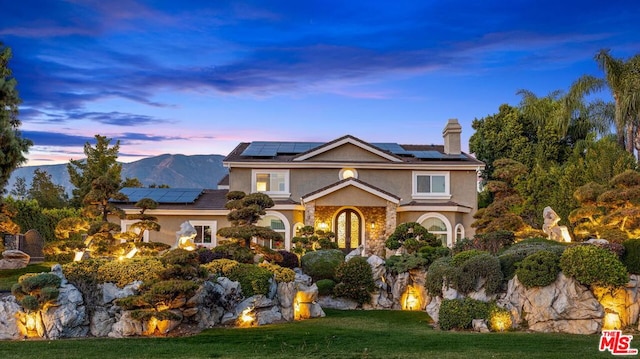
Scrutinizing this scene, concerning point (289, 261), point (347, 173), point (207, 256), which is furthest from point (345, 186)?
point (207, 256)

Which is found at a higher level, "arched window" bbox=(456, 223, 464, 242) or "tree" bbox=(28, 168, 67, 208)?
"tree" bbox=(28, 168, 67, 208)

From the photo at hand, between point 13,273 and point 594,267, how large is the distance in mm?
19342

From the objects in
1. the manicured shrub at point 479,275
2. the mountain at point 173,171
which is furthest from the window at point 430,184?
the mountain at point 173,171

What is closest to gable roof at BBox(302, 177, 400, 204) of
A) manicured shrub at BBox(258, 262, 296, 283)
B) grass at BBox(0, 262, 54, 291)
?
manicured shrub at BBox(258, 262, 296, 283)

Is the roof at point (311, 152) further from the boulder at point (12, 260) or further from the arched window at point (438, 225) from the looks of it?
the boulder at point (12, 260)

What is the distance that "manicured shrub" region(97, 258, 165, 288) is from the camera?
50.7ft

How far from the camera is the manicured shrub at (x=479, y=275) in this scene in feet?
54.2

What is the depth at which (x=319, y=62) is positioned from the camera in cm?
2800

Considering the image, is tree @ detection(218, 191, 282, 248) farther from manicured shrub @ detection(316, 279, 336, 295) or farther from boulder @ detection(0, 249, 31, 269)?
boulder @ detection(0, 249, 31, 269)

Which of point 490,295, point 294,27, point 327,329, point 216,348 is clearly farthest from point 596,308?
point 294,27

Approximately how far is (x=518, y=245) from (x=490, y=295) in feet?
9.80

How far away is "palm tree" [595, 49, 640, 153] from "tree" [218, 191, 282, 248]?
62.8 ft

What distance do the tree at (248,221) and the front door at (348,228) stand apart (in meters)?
9.79

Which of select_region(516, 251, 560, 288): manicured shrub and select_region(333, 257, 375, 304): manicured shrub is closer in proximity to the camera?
select_region(516, 251, 560, 288): manicured shrub
